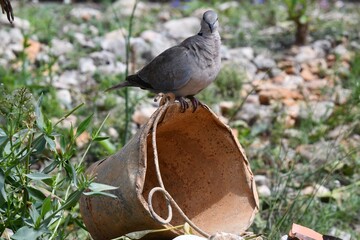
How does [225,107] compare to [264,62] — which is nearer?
[225,107]

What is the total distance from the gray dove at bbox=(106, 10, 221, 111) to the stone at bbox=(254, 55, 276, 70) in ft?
9.05

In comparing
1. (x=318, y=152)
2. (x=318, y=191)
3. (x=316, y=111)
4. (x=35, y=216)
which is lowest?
(x=318, y=191)

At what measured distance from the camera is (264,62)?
656 centimetres

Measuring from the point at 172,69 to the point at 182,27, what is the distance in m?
3.72

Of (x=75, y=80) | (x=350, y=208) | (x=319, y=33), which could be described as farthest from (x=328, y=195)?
(x=319, y=33)

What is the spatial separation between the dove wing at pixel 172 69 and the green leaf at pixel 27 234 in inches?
42.1

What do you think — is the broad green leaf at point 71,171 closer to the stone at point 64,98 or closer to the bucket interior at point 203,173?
the bucket interior at point 203,173

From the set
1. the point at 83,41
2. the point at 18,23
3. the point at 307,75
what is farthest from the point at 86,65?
the point at 307,75

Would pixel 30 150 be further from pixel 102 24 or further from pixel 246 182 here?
pixel 102 24

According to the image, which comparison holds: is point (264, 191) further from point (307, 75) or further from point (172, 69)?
point (307, 75)

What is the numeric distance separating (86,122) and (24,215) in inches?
13.8

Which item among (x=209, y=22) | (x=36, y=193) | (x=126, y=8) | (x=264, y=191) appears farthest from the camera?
(x=126, y=8)

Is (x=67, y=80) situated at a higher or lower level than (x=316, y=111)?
higher

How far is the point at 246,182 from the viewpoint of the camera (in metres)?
3.50
